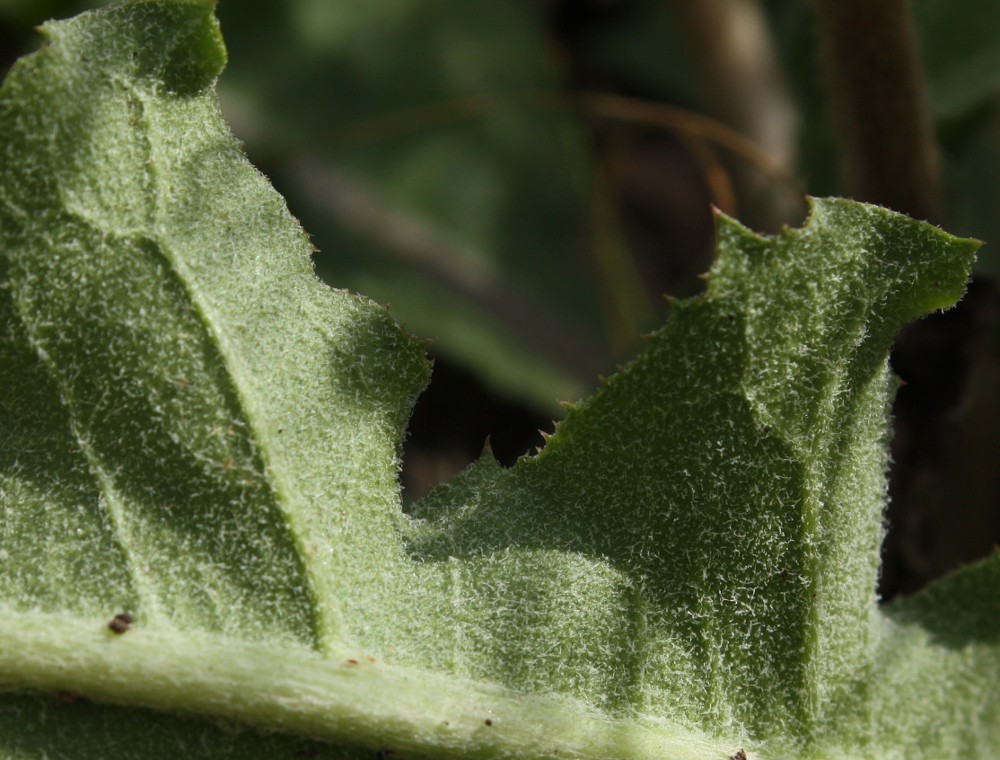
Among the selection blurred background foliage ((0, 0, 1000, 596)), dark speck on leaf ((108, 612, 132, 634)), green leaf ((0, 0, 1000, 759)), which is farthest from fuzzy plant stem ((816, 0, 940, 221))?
dark speck on leaf ((108, 612, 132, 634))

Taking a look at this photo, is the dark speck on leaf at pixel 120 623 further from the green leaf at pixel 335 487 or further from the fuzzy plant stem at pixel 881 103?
the fuzzy plant stem at pixel 881 103

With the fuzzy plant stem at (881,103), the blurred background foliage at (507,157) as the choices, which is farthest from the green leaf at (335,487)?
the blurred background foliage at (507,157)

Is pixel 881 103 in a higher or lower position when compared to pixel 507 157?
lower

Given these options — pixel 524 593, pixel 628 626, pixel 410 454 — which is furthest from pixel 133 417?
pixel 410 454

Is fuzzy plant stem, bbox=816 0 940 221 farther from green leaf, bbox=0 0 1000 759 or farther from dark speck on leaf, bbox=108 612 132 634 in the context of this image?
dark speck on leaf, bbox=108 612 132 634

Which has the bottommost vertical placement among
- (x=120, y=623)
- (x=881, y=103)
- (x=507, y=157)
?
(x=120, y=623)

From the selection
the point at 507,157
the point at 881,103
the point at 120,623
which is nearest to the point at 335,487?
the point at 120,623

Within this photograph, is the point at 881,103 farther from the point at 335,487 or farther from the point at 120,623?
the point at 120,623

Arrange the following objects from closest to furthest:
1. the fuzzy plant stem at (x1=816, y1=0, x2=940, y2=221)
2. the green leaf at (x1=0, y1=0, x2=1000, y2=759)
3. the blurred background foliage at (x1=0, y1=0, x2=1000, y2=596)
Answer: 1. the green leaf at (x1=0, y1=0, x2=1000, y2=759)
2. the fuzzy plant stem at (x1=816, y1=0, x2=940, y2=221)
3. the blurred background foliage at (x1=0, y1=0, x2=1000, y2=596)
